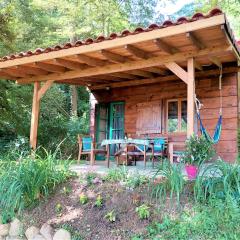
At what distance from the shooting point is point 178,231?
3.63m

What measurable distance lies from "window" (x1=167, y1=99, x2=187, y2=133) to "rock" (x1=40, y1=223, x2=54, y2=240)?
15.5 ft

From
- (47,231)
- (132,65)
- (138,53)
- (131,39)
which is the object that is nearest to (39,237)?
(47,231)

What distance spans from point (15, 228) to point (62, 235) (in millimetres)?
911

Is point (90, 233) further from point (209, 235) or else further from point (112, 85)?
point (112, 85)

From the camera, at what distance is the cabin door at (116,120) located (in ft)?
30.8

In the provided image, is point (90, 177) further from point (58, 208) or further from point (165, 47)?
point (165, 47)

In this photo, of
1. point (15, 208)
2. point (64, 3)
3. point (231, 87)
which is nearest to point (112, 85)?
point (231, 87)

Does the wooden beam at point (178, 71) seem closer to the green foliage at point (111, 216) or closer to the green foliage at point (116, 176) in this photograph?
the green foliage at point (116, 176)

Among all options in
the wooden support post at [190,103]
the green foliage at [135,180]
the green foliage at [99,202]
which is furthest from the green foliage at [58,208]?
the wooden support post at [190,103]

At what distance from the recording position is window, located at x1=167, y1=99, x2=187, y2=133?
8.17 metres

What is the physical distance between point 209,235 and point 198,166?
45.2 inches

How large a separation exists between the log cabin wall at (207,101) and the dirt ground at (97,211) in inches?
138

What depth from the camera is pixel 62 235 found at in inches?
159

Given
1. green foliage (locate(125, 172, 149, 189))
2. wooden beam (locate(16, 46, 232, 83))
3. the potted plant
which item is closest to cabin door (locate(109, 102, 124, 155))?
wooden beam (locate(16, 46, 232, 83))
